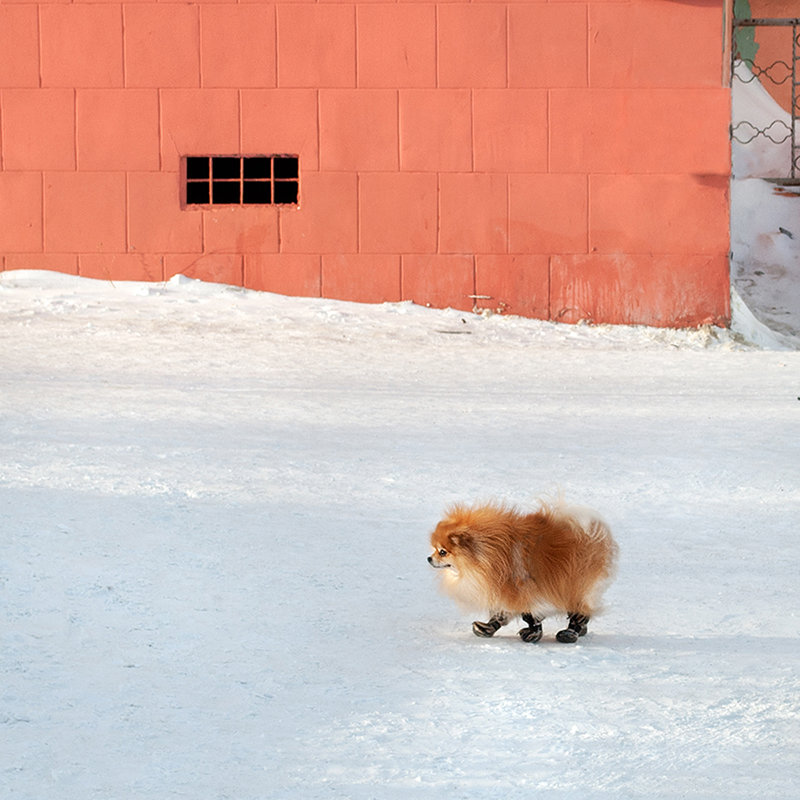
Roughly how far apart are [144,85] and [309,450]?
18.4 ft

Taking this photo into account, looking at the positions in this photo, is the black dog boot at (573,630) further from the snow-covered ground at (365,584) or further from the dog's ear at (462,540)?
the dog's ear at (462,540)

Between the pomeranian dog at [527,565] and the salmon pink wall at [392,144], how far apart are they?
713cm

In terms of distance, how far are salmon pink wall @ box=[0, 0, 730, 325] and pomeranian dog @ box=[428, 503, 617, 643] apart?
7.13 meters

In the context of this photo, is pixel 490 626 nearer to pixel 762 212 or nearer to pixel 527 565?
pixel 527 565

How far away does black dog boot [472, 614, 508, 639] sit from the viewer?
3402 millimetres

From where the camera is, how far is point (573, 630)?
3416 millimetres

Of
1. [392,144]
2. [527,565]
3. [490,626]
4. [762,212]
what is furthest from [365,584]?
[762,212]

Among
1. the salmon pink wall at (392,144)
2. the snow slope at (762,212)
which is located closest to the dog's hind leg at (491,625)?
the salmon pink wall at (392,144)

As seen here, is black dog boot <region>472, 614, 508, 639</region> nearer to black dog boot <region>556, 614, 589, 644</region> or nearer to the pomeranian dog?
the pomeranian dog

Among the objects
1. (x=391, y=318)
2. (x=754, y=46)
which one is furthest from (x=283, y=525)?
(x=754, y=46)

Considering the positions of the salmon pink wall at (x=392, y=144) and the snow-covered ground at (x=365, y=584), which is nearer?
the snow-covered ground at (x=365, y=584)

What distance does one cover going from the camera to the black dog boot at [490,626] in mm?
3402

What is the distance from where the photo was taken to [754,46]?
51.8 ft

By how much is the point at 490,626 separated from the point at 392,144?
7.42 meters
